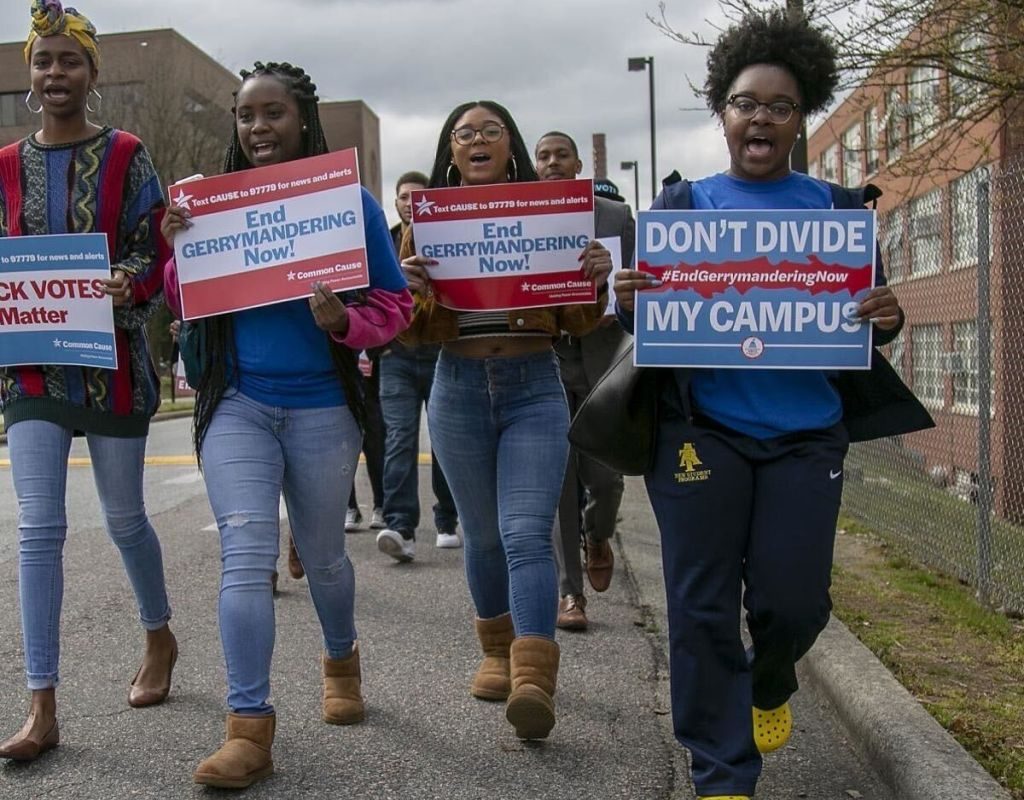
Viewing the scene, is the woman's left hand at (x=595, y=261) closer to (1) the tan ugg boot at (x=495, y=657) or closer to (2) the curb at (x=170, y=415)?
(1) the tan ugg boot at (x=495, y=657)

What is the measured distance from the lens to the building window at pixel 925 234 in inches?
285

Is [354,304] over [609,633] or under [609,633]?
over

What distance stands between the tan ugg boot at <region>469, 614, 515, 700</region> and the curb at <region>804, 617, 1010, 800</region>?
1.16m

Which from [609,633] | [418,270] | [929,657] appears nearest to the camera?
[418,270]

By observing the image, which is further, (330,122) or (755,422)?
(330,122)

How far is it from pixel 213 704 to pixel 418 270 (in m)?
1.69

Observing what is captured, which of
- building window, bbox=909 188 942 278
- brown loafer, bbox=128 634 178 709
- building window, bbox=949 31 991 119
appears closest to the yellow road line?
building window, bbox=909 188 942 278

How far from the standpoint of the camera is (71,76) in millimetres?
4066

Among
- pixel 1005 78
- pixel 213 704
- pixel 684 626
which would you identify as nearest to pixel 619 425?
pixel 684 626

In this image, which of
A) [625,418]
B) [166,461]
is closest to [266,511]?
[625,418]

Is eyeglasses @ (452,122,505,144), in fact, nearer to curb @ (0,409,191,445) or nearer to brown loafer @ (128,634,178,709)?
brown loafer @ (128,634,178,709)

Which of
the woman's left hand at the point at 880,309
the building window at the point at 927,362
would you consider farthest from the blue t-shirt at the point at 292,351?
the building window at the point at 927,362

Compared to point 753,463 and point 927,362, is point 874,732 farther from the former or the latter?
point 927,362

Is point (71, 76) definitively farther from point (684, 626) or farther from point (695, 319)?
point (684, 626)
